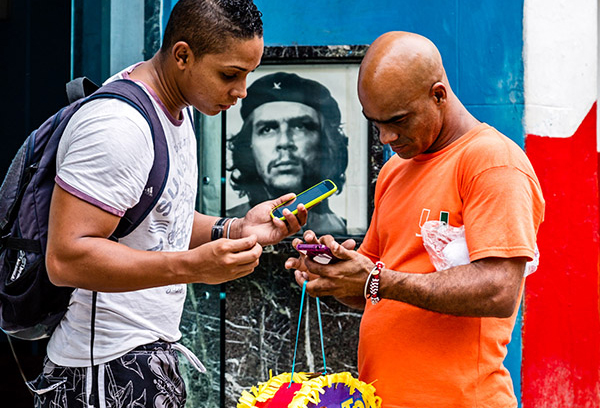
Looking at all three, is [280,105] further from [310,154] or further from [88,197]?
[88,197]

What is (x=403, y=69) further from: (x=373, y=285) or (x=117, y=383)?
(x=117, y=383)

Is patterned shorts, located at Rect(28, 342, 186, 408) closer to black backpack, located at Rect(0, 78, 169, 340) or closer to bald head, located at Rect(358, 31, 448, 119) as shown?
black backpack, located at Rect(0, 78, 169, 340)

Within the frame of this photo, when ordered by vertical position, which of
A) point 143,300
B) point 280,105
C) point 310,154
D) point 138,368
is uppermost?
point 280,105

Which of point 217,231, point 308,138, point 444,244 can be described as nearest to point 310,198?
point 217,231

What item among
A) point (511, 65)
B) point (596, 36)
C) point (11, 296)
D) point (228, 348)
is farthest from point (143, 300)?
point (596, 36)

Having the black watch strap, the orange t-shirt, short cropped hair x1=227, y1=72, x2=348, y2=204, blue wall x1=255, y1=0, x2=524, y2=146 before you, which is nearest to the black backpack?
the black watch strap

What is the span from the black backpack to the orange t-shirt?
2.45 ft

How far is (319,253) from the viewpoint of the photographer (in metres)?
2.07

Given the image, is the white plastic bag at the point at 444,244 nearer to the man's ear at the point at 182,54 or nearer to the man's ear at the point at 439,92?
the man's ear at the point at 439,92

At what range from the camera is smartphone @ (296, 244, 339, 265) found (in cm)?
206

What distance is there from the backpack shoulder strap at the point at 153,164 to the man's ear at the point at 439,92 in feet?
2.59

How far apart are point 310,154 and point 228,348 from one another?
3.61ft

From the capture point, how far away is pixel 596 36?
12.6 ft

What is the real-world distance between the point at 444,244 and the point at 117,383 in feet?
3.26
